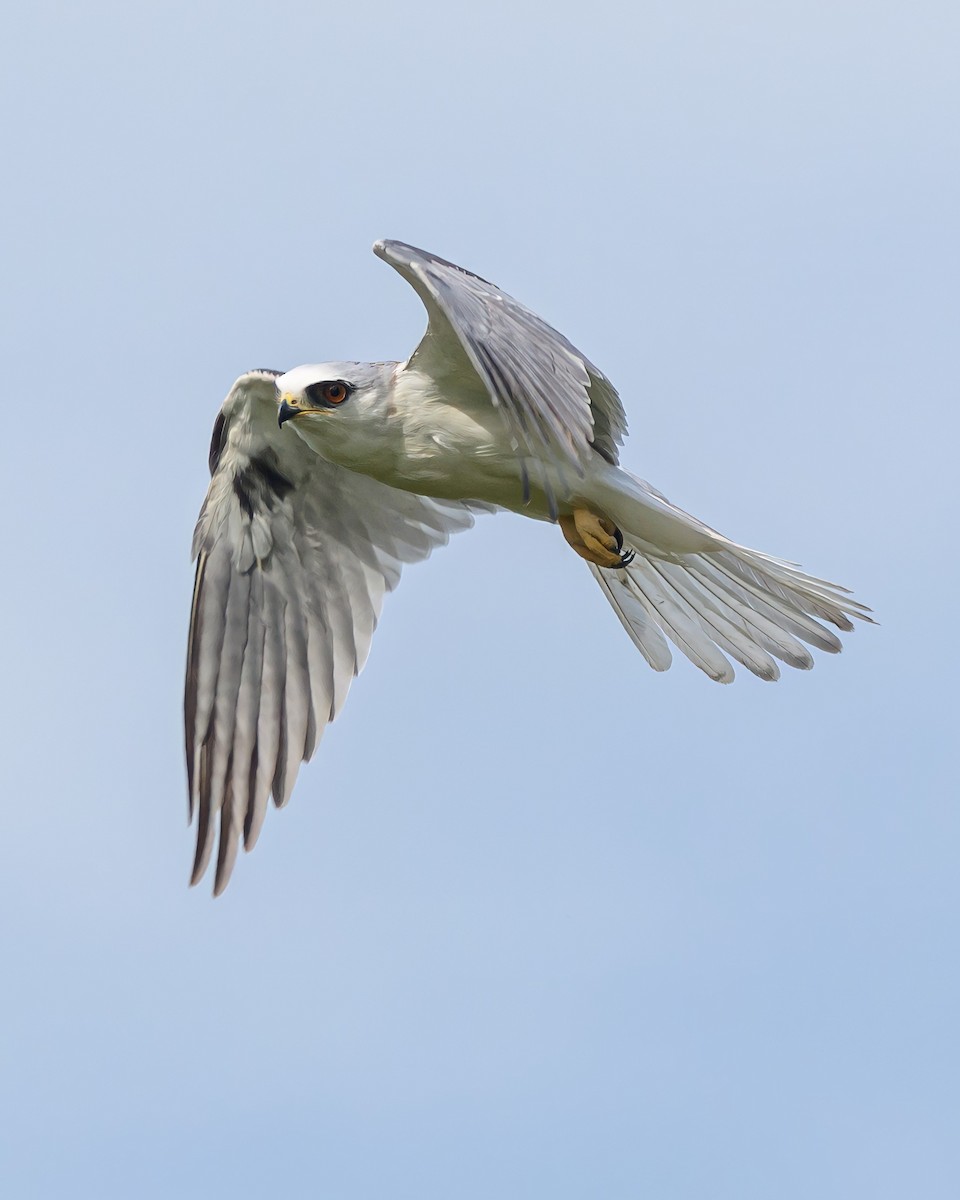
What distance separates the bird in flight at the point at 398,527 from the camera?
275 inches

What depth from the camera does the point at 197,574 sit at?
30.6 ft

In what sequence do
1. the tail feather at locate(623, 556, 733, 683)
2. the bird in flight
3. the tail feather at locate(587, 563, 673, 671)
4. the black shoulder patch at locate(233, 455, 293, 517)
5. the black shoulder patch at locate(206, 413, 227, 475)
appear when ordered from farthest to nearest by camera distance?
the black shoulder patch at locate(233, 455, 293, 517), the black shoulder patch at locate(206, 413, 227, 475), the tail feather at locate(587, 563, 673, 671), the tail feather at locate(623, 556, 733, 683), the bird in flight

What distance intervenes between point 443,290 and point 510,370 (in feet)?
1.79

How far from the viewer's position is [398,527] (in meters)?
9.18

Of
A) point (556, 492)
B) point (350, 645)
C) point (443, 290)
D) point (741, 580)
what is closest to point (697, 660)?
point (741, 580)

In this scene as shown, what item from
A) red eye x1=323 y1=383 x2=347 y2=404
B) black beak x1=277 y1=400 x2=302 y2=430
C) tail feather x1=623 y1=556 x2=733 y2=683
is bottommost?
tail feather x1=623 y1=556 x2=733 y2=683

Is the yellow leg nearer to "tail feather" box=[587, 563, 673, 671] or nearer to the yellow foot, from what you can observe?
the yellow foot

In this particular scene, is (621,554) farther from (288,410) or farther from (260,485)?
(260,485)

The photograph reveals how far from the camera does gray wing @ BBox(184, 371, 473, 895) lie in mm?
9078

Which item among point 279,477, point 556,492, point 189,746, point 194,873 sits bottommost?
point 194,873

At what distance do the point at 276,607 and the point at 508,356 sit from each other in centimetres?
321

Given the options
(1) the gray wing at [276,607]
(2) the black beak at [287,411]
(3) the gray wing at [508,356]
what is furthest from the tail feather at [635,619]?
(2) the black beak at [287,411]

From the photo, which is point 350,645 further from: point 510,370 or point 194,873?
point 510,370

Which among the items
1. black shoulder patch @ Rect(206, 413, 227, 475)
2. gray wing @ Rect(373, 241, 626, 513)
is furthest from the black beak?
black shoulder patch @ Rect(206, 413, 227, 475)
